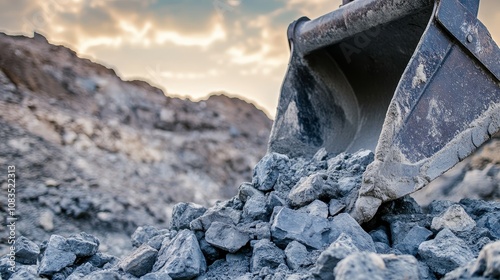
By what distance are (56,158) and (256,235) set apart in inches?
162

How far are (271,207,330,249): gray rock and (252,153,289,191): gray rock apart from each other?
1.46 ft

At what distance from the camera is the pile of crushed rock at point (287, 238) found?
1566mm

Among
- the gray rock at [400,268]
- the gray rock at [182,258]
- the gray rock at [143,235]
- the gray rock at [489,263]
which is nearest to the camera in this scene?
the gray rock at [489,263]

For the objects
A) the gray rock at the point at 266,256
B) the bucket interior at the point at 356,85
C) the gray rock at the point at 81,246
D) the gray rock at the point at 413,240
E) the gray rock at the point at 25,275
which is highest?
the bucket interior at the point at 356,85

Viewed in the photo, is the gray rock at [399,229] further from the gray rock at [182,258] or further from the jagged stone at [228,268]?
the gray rock at [182,258]

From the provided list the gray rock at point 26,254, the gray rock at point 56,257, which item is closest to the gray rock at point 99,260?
the gray rock at point 56,257

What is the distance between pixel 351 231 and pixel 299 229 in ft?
0.64

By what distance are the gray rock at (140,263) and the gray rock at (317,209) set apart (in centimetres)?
65

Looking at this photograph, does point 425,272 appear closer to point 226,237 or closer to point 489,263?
point 489,263

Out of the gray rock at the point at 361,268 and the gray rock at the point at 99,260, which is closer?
the gray rock at the point at 361,268

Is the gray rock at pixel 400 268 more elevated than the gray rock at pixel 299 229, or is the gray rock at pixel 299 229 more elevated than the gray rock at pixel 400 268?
the gray rock at pixel 299 229

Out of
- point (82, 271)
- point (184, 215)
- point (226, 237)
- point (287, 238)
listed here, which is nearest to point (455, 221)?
point (287, 238)

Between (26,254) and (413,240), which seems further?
(26,254)

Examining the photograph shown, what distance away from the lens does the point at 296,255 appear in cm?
159
